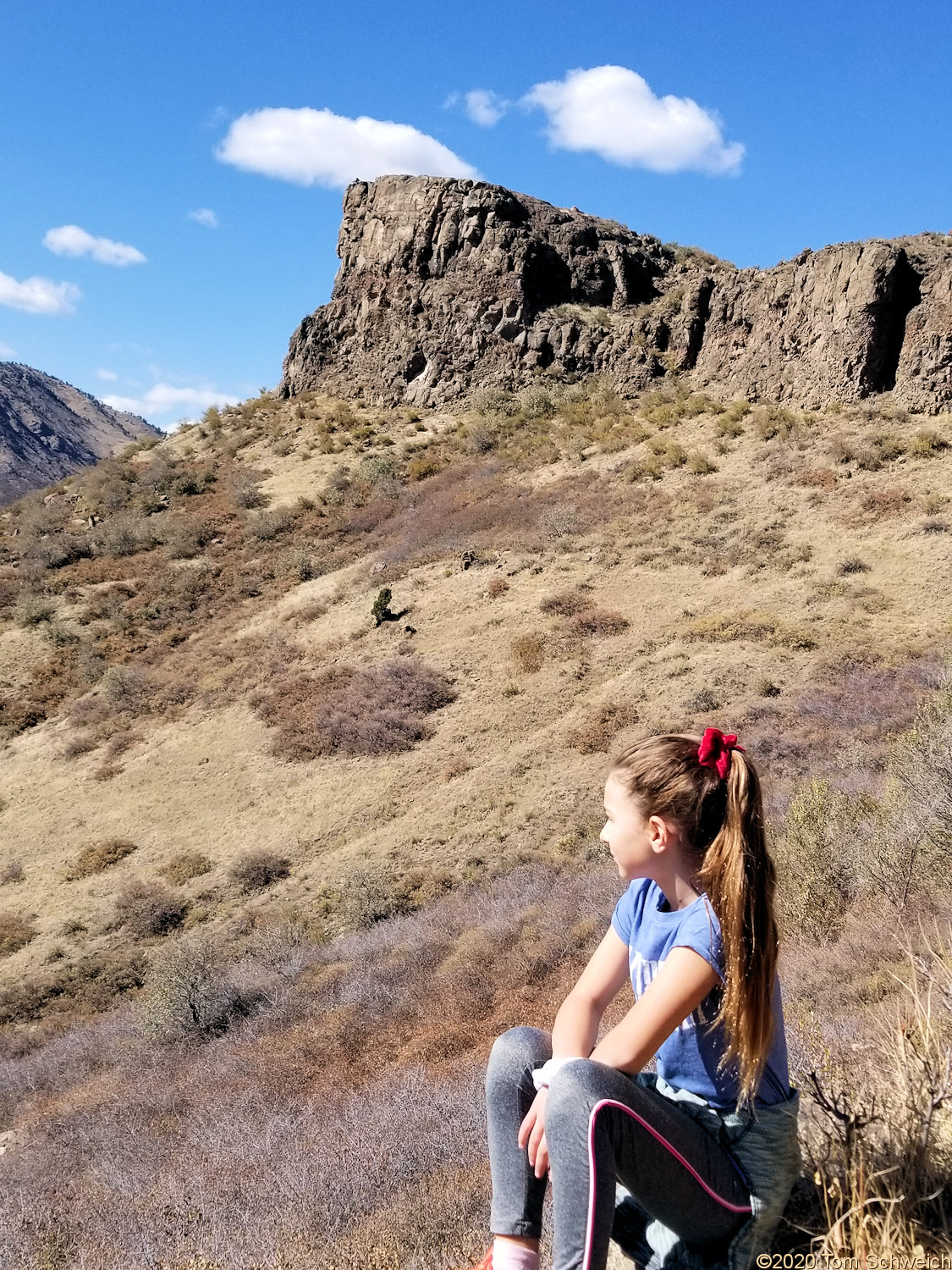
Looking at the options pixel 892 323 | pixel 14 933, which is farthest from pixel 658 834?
pixel 892 323

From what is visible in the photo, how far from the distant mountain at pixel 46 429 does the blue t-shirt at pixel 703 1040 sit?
109 m

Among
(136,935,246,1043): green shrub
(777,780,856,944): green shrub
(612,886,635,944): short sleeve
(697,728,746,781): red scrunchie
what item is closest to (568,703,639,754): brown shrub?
(777,780,856,944): green shrub

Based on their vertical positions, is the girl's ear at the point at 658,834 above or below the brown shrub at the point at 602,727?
above

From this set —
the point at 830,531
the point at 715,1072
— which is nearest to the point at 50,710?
the point at 830,531

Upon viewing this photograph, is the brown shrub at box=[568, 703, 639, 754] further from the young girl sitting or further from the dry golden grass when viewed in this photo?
the young girl sitting

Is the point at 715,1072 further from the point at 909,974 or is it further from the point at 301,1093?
the point at 301,1093

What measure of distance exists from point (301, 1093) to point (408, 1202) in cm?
287

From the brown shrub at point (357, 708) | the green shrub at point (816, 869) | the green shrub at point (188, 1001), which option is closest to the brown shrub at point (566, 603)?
the brown shrub at point (357, 708)

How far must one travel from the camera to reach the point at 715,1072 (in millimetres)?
2150

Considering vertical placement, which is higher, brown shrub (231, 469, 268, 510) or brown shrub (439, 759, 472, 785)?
brown shrub (231, 469, 268, 510)

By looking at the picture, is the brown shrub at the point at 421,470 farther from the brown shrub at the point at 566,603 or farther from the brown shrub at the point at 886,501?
the brown shrub at the point at 886,501

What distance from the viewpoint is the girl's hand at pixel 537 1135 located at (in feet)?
6.88

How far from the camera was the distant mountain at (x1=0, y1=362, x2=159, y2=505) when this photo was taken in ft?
369

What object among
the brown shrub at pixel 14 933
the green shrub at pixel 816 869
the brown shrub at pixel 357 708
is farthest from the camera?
the brown shrub at pixel 357 708
